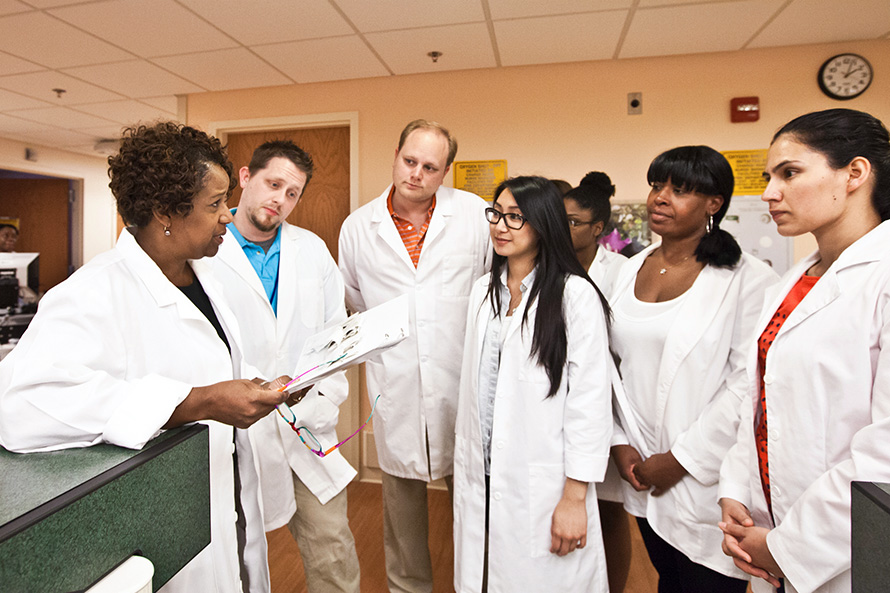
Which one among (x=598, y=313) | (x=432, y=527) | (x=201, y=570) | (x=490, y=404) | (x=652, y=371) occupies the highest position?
(x=598, y=313)

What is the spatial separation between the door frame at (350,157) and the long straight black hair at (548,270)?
1967 millimetres

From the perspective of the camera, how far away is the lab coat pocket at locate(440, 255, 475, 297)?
1827mm

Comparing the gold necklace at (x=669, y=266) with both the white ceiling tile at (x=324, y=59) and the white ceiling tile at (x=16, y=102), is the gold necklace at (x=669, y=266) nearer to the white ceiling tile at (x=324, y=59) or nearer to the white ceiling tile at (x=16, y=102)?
the white ceiling tile at (x=324, y=59)

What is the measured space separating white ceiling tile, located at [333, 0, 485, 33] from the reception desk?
85.1 inches

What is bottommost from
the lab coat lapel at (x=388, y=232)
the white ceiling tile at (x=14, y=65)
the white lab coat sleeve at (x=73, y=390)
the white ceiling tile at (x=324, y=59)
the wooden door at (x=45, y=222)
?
the white lab coat sleeve at (x=73, y=390)

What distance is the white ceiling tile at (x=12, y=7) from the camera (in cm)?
234

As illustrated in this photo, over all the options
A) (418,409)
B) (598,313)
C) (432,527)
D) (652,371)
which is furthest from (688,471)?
(432,527)

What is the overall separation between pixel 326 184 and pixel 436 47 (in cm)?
117

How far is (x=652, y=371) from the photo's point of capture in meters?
1.37

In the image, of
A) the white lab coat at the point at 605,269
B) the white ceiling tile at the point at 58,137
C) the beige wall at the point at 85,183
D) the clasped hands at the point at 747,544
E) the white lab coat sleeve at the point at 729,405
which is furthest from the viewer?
the beige wall at the point at 85,183

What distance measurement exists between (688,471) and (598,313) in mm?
457

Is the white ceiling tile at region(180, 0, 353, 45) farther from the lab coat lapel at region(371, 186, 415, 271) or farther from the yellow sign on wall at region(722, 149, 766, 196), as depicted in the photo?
the yellow sign on wall at region(722, 149, 766, 196)

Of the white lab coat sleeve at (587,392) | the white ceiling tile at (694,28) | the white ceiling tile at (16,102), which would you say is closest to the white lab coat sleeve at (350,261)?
the white lab coat sleeve at (587,392)

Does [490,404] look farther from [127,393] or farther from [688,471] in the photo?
[127,393]
